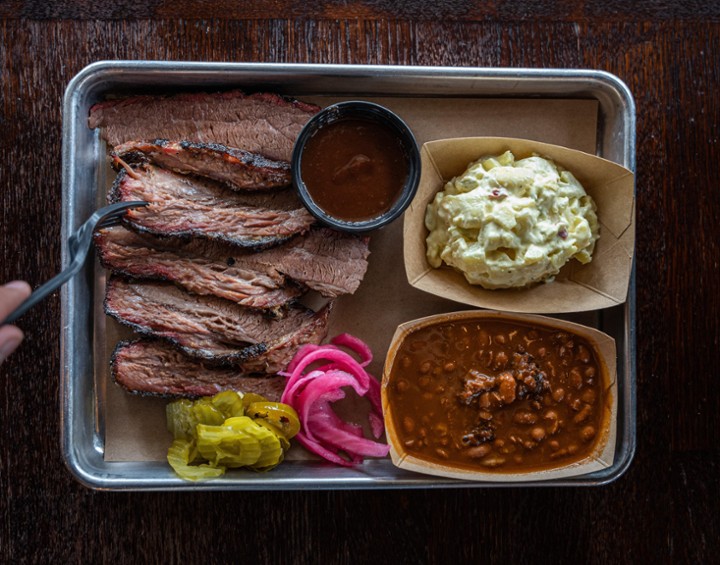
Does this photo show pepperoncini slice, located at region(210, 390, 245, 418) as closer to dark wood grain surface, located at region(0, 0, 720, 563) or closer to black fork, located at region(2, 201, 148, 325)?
dark wood grain surface, located at region(0, 0, 720, 563)

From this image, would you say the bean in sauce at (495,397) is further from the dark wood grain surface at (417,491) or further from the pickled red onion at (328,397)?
the dark wood grain surface at (417,491)

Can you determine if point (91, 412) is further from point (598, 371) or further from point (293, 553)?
point (598, 371)

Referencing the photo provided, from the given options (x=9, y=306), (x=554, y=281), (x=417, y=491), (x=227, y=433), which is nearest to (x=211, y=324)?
(x=227, y=433)

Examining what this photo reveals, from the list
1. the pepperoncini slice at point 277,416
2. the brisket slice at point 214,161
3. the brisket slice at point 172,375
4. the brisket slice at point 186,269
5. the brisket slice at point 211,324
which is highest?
the brisket slice at point 214,161

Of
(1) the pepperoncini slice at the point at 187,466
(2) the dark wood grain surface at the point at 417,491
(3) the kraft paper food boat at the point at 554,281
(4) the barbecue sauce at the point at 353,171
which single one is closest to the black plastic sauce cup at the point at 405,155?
(4) the barbecue sauce at the point at 353,171

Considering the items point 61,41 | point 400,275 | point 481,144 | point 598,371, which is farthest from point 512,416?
point 61,41

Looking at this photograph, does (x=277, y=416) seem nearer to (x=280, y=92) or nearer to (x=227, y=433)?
(x=227, y=433)

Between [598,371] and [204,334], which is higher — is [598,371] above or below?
below

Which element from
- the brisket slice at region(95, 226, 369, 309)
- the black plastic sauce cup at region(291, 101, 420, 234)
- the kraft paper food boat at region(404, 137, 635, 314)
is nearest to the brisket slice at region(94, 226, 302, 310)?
the brisket slice at region(95, 226, 369, 309)
